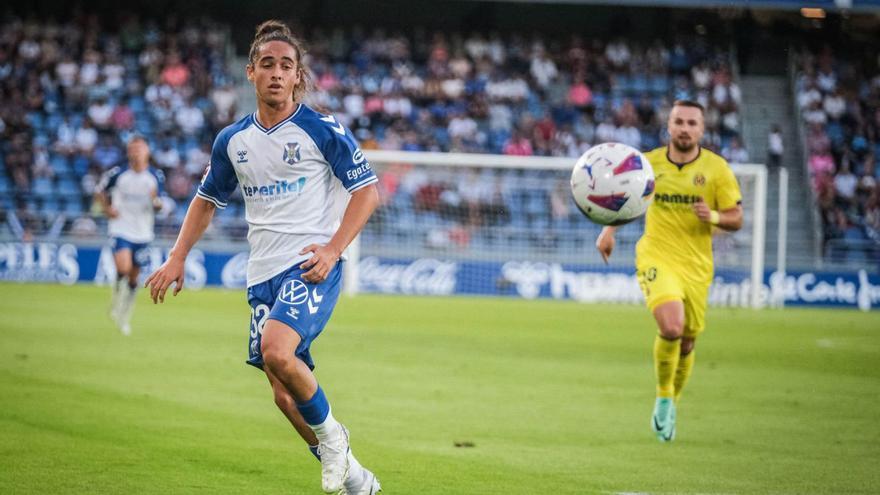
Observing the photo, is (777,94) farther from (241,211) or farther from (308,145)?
(308,145)

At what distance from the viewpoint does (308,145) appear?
6480mm

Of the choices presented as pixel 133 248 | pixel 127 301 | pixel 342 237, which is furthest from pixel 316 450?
pixel 133 248

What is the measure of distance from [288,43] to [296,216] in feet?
3.05

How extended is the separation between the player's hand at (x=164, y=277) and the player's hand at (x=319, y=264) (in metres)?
0.79

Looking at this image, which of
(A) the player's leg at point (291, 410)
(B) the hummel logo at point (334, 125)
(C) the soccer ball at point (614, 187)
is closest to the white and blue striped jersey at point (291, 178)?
(B) the hummel logo at point (334, 125)

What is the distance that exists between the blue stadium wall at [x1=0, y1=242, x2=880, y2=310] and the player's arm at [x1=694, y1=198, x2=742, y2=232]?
62.9 feet

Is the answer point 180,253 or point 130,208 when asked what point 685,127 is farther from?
point 130,208

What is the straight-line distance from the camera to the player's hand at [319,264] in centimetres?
619

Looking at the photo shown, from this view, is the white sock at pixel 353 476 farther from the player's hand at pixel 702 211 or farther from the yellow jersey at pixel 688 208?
the yellow jersey at pixel 688 208

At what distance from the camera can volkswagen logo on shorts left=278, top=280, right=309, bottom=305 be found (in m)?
6.23

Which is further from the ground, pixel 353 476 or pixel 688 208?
pixel 688 208

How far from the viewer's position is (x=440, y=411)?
10.7m

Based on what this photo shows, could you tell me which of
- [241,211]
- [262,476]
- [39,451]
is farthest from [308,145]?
[241,211]

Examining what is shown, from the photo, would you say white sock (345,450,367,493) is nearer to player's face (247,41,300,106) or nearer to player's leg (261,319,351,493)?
player's leg (261,319,351,493)
